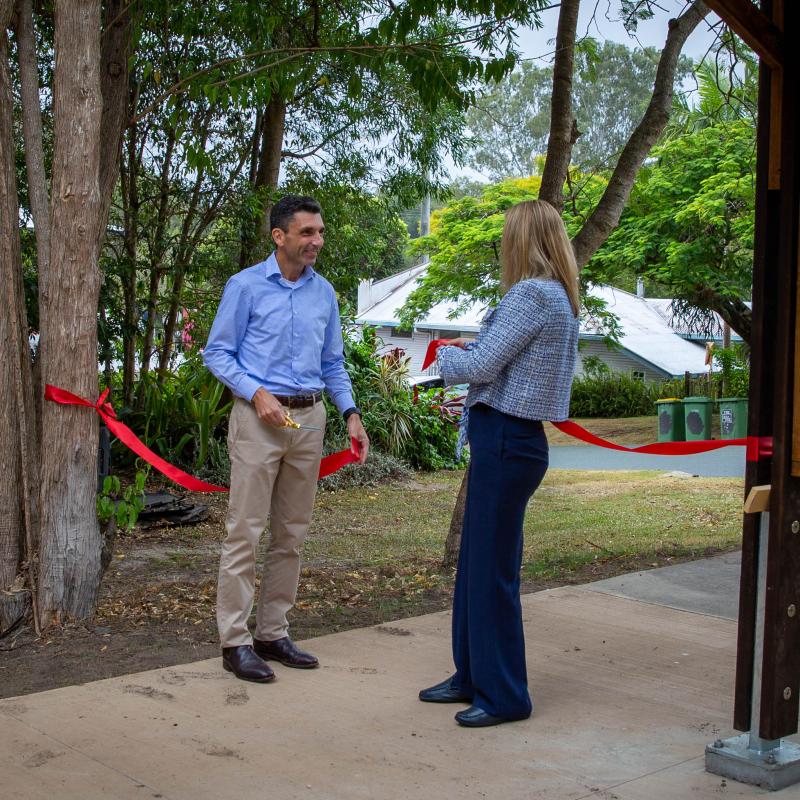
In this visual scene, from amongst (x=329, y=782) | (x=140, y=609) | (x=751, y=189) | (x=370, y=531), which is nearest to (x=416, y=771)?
(x=329, y=782)

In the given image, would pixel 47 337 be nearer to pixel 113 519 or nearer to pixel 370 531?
pixel 113 519

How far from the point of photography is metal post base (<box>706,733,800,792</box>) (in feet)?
12.0

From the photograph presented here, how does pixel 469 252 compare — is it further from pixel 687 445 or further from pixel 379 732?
pixel 379 732

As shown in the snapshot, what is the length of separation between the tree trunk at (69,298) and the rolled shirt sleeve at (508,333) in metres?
2.26

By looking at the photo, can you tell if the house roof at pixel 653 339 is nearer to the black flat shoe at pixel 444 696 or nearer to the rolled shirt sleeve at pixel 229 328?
the rolled shirt sleeve at pixel 229 328

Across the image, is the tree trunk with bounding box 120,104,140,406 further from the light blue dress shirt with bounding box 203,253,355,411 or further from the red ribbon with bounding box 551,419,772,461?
the red ribbon with bounding box 551,419,772,461

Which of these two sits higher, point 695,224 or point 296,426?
point 695,224

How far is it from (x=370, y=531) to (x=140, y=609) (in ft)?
15.8

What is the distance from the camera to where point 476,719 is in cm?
421

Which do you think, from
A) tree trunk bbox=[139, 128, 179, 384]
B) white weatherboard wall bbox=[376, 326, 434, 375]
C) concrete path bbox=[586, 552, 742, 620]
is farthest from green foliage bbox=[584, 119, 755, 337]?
concrete path bbox=[586, 552, 742, 620]

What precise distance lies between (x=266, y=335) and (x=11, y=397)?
1.56 m

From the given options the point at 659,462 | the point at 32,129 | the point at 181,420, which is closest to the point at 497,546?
the point at 32,129

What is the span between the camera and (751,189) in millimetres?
23484

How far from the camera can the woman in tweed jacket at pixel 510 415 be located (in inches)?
164
